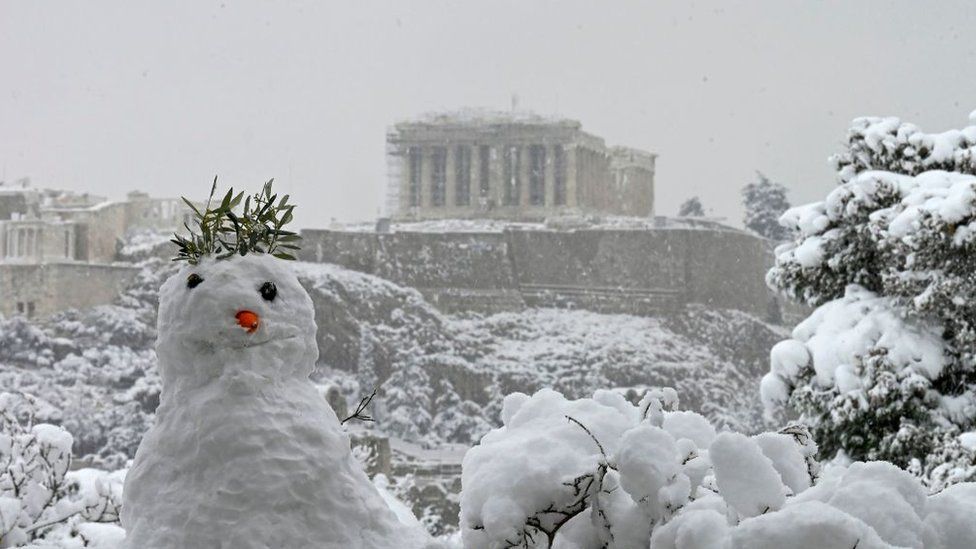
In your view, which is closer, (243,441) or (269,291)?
(243,441)

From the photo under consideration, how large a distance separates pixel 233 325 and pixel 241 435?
0.42 ft

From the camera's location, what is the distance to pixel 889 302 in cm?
546

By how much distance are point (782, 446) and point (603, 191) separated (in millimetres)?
41421

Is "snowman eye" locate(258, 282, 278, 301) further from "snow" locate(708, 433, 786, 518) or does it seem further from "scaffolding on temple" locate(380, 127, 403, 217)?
"scaffolding on temple" locate(380, 127, 403, 217)

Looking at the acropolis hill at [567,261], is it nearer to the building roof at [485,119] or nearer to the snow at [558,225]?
the snow at [558,225]

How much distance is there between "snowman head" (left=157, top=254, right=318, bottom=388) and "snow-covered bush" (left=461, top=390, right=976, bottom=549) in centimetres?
25

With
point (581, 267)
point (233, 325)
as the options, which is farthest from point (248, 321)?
point (581, 267)

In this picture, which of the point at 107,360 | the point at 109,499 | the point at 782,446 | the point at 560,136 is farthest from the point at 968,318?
the point at 560,136

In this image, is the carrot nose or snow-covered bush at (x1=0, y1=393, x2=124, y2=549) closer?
the carrot nose

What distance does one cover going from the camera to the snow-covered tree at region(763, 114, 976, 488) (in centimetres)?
495

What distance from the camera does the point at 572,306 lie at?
111 ft

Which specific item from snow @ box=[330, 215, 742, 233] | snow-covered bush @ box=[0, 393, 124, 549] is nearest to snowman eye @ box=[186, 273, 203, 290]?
snow-covered bush @ box=[0, 393, 124, 549]

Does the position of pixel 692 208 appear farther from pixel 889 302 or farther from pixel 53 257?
pixel 889 302

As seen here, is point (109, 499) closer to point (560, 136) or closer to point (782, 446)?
point (782, 446)
